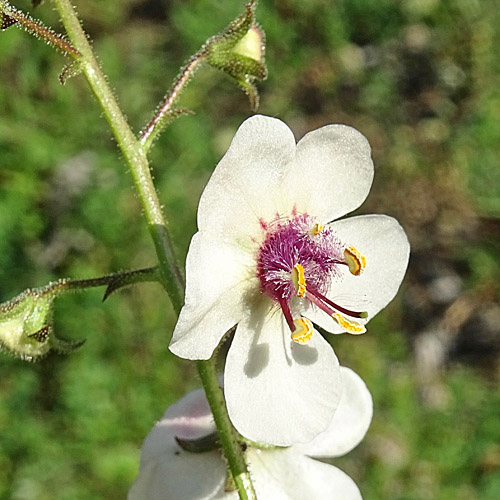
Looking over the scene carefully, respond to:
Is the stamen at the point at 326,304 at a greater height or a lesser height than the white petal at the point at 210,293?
lesser

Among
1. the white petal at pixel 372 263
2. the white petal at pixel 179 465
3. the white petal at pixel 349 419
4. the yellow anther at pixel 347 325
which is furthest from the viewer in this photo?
the white petal at pixel 349 419

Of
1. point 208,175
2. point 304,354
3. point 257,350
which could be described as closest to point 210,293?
point 257,350

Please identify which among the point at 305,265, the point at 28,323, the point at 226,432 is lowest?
the point at 226,432

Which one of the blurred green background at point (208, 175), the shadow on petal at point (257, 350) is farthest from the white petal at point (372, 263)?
the blurred green background at point (208, 175)

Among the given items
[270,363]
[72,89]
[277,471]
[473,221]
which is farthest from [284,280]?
[473,221]

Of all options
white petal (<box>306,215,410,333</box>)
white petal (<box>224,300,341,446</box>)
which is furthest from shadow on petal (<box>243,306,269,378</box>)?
white petal (<box>306,215,410,333</box>)

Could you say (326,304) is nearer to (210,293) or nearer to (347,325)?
(347,325)

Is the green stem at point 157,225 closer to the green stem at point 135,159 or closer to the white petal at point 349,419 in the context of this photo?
the green stem at point 135,159

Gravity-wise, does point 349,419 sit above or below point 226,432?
below

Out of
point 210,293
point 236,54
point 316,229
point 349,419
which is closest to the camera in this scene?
point 210,293
